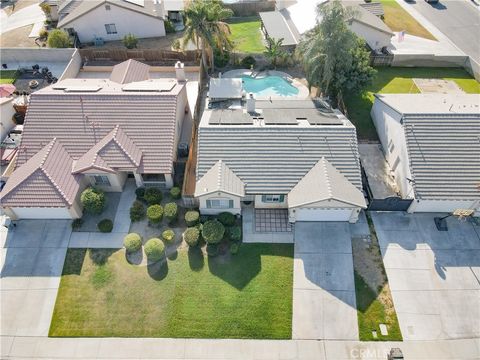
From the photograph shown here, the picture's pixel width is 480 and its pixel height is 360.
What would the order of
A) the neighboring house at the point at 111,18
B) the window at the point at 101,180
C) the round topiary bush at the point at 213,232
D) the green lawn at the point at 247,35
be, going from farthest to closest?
the green lawn at the point at 247,35 < the neighboring house at the point at 111,18 < the window at the point at 101,180 < the round topiary bush at the point at 213,232

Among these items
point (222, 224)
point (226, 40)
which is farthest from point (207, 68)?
point (222, 224)

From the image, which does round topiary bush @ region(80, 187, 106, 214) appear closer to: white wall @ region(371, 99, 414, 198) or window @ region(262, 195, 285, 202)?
window @ region(262, 195, 285, 202)

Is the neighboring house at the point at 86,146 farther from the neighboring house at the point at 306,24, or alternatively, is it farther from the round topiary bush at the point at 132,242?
the neighboring house at the point at 306,24

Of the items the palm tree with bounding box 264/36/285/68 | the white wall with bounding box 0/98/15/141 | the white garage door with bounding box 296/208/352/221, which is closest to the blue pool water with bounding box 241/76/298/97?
the palm tree with bounding box 264/36/285/68

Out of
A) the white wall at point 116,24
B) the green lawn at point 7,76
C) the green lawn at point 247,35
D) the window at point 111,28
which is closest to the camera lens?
the green lawn at point 7,76

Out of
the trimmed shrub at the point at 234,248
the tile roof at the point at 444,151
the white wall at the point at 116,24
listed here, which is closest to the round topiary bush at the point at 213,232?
the trimmed shrub at the point at 234,248

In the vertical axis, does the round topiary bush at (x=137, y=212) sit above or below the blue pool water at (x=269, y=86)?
below

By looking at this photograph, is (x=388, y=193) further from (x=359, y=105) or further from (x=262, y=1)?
(x=262, y=1)
